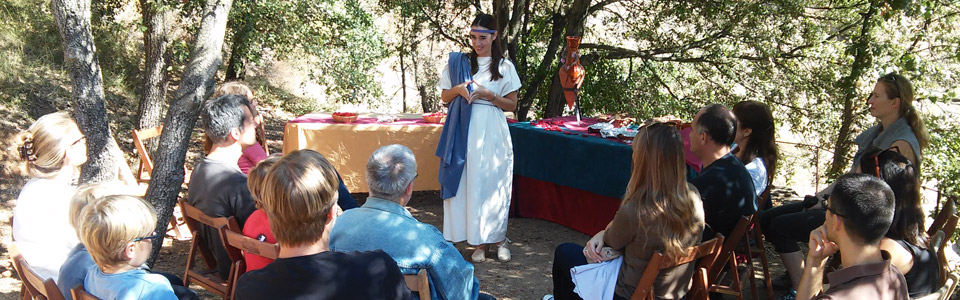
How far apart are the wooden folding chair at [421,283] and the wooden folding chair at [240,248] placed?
50cm

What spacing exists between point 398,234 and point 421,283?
200 mm

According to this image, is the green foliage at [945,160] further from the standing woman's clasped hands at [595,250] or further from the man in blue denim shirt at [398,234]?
the man in blue denim shirt at [398,234]

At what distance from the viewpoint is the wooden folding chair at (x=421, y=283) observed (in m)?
2.35

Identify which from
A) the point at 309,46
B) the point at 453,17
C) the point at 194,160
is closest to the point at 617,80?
the point at 453,17

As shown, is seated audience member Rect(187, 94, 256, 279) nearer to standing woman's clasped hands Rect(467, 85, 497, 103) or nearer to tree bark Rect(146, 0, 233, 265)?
tree bark Rect(146, 0, 233, 265)

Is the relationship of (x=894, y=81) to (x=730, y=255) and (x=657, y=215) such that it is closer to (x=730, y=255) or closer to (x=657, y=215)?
(x=730, y=255)

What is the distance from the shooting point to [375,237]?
2443mm

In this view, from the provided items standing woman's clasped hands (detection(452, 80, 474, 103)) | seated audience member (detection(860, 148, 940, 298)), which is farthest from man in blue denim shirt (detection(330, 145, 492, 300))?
standing woman's clasped hands (detection(452, 80, 474, 103))

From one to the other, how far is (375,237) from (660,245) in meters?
1.15

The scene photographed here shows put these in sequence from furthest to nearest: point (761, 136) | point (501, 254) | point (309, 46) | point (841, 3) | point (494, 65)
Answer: point (309, 46) < point (841, 3) < point (501, 254) < point (494, 65) < point (761, 136)

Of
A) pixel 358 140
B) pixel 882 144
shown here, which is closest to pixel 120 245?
pixel 358 140

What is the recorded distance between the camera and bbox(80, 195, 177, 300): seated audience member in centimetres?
230

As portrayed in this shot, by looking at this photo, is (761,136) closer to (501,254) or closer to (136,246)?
(501,254)

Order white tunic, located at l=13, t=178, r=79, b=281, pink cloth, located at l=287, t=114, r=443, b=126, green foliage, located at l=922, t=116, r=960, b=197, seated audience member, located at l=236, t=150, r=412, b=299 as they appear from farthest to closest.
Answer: pink cloth, located at l=287, t=114, r=443, b=126
green foliage, located at l=922, t=116, r=960, b=197
white tunic, located at l=13, t=178, r=79, b=281
seated audience member, located at l=236, t=150, r=412, b=299
